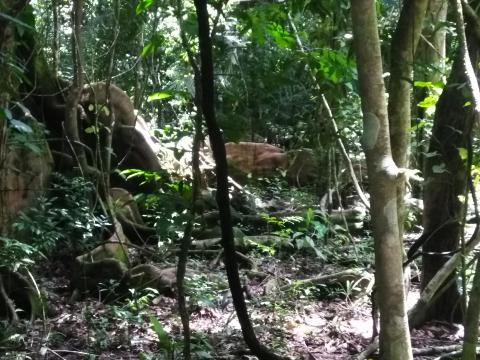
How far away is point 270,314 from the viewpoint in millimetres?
5020

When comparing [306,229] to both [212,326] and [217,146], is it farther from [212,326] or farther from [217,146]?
[217,146]

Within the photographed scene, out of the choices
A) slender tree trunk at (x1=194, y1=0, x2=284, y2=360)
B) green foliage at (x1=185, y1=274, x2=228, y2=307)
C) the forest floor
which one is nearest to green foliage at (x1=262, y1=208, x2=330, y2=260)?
the forest floor

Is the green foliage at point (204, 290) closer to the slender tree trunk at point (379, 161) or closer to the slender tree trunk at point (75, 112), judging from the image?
the slender tree trunk at point (75, 112)

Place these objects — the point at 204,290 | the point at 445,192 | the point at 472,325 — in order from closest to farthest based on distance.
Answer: the point at 472,325 → the point at 445,192 → the point at 204,290

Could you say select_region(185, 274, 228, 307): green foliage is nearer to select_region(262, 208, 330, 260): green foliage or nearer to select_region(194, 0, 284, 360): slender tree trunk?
select_region(262, 208, 330, 260): green foliage

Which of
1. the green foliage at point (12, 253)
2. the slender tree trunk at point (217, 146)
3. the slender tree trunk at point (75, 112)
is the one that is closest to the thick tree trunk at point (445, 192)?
the slender tree trunk at point (217, 146)

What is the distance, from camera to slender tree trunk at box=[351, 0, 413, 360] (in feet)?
7.24

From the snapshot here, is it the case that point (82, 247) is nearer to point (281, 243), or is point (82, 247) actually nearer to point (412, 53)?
point (281, 243)

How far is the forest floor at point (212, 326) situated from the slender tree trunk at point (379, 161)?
5.10 feet

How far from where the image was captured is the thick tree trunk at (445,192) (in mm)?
4469

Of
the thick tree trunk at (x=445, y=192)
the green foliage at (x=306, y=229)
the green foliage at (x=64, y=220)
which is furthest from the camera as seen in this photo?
the green foliage at (x=306, y=229)

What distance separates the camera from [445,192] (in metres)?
4.79

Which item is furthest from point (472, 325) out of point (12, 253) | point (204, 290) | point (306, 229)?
point (306, 229)

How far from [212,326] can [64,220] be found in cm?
211
